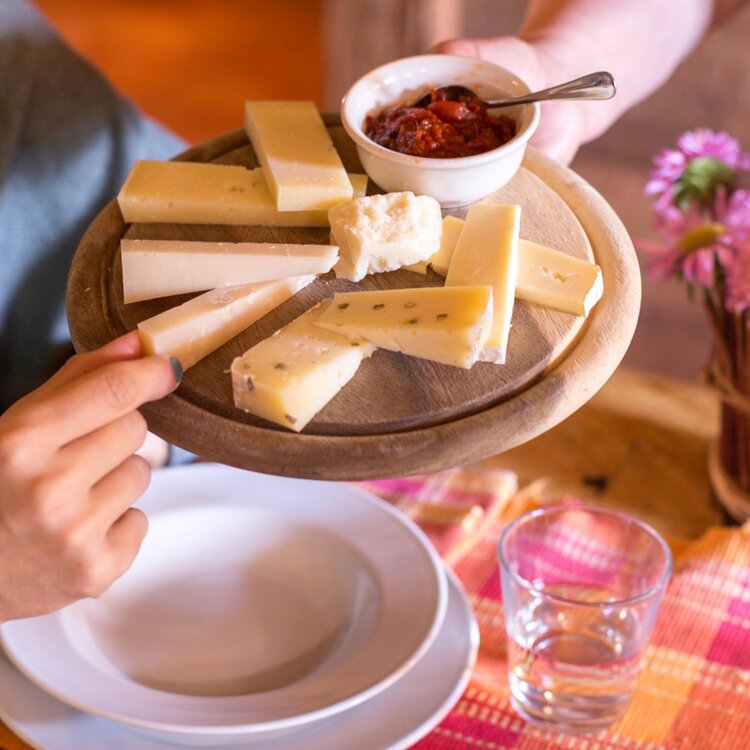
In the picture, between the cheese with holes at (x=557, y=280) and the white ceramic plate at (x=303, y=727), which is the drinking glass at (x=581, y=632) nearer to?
the white ceramic plate at (x=303, y=727)

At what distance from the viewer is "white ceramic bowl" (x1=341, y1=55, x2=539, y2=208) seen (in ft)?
3.21

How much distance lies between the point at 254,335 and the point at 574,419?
0.84 metres

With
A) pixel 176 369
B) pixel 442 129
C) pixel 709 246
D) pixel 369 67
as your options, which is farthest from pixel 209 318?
pixel 369 67

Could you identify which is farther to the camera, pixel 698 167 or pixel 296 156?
pixel 698 167

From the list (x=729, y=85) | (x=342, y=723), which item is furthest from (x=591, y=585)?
(x=729, y=85)

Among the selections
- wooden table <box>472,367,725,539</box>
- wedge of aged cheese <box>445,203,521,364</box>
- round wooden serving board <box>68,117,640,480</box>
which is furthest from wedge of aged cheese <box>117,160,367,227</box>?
wooden table <box>472,367,725,539</box>

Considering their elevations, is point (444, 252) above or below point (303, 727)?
above

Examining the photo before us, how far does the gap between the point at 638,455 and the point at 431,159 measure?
2.53 ft

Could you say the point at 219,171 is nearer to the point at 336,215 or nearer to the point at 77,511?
the point at 336,215

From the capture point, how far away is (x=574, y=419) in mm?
1625

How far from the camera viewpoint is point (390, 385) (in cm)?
87

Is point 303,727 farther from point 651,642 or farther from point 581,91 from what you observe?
point 581,91

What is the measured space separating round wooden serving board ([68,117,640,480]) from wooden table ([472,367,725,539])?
409mm

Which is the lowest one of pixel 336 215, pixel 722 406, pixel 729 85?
pixel 722 406
